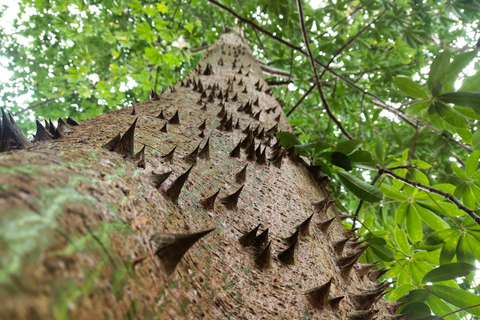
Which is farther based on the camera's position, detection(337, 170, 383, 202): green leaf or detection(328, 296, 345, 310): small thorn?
detection(337, 170, 383, 202): green leaf

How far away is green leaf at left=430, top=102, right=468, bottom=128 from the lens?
1702 millimetres

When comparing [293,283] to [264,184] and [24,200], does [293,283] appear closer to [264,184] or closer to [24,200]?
[264,184]

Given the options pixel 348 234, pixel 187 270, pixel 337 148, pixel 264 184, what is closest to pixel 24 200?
pixel 187 270

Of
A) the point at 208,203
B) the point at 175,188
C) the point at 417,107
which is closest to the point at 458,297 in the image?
the point at 417,107

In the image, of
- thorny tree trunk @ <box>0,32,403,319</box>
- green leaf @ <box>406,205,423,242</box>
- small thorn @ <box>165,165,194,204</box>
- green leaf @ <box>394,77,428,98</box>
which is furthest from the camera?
green leaf @ <box>406,205,423,242</box>

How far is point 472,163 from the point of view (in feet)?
6.42

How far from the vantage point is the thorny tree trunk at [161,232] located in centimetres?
33

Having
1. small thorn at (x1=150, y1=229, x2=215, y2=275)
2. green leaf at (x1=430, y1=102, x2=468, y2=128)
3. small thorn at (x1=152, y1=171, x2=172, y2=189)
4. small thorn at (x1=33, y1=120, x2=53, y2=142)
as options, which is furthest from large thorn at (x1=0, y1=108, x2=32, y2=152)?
green leaf at (x1=430, y1=102, x2=468, y2=128)

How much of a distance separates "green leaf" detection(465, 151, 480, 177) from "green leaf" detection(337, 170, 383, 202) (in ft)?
3.75

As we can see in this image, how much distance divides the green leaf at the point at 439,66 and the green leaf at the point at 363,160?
69 centimetres

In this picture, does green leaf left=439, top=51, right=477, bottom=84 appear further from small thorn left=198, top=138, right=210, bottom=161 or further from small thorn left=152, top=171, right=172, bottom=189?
small thorn left=152, top=171, right=172, bottom=189

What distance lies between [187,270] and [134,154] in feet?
1.20

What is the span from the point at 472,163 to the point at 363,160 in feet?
3.66

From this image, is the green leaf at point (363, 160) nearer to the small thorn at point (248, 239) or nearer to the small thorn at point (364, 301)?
the small thorn at point (364, 301)
